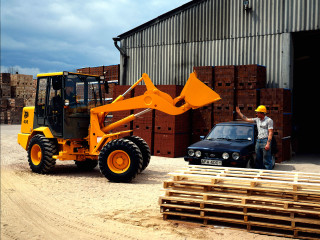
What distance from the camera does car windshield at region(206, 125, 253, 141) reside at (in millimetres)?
10664

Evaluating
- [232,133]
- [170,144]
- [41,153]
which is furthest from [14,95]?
[232,133]

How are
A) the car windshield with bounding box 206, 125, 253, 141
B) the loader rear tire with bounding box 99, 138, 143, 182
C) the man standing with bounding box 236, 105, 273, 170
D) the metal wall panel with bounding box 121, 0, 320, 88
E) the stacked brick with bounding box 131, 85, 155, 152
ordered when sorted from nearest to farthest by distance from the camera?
the man standing with bounding box 236, 105, 273, 170 < the loader rear tire with bounding box 99, 138, 143, 182 < the car windshield with bounding box 206, 125, 253, 141 < the metal wall panel with bounding box 121, 0, 320, 88 < the stacked brick with bounding box 131, 85, 155, 152

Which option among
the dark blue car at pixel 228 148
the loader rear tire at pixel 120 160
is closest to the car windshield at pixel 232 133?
the dark blue car at pixel 228 148

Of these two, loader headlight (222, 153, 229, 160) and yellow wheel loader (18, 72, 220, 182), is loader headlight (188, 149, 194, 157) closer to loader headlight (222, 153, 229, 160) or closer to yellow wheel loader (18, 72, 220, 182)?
loader headlight (222, 153, 229, 160)

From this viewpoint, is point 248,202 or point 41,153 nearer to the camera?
point 248,202

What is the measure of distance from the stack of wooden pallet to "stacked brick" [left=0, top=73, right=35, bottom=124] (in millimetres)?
29216

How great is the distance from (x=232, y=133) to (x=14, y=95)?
2981cm

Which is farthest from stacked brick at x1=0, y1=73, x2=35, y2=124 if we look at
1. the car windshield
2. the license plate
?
the license plate

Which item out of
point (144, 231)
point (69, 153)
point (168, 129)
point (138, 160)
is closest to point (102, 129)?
point (69, 153)

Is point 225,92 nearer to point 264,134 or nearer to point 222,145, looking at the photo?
point 222,145

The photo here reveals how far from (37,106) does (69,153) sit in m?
2.14

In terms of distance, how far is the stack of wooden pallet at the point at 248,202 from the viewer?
584 centimetres

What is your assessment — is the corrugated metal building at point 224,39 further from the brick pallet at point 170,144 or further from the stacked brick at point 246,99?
the brick pallet at point 170,144

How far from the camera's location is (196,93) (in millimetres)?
9734
